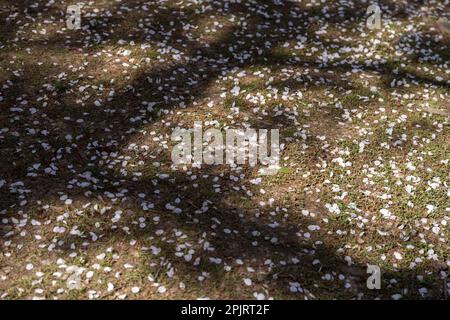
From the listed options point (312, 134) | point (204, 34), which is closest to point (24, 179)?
point (312, 134)

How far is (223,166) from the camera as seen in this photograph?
34.0 feet

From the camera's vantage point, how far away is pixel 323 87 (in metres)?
12.9

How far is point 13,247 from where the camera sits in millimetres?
8180

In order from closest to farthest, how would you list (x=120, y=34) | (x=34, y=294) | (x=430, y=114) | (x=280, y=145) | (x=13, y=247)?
1. (x=34, y=294)
2. (x=13, y=247)
3. (x=280, y=145)
4. (x=430, y=114)
5. (x=120, y=34)

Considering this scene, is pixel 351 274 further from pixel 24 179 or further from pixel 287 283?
pixel 24 179

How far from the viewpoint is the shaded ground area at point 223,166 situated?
8.02 meters

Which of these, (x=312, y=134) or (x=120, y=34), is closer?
(x=312, y=134)

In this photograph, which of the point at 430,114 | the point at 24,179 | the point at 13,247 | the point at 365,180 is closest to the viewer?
the point at 13,247

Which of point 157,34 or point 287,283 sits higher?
point 157,34

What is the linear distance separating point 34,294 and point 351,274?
5.27 metres

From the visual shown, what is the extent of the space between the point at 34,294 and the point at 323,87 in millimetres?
8890

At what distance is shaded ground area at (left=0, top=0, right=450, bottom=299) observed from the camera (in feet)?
26.3
